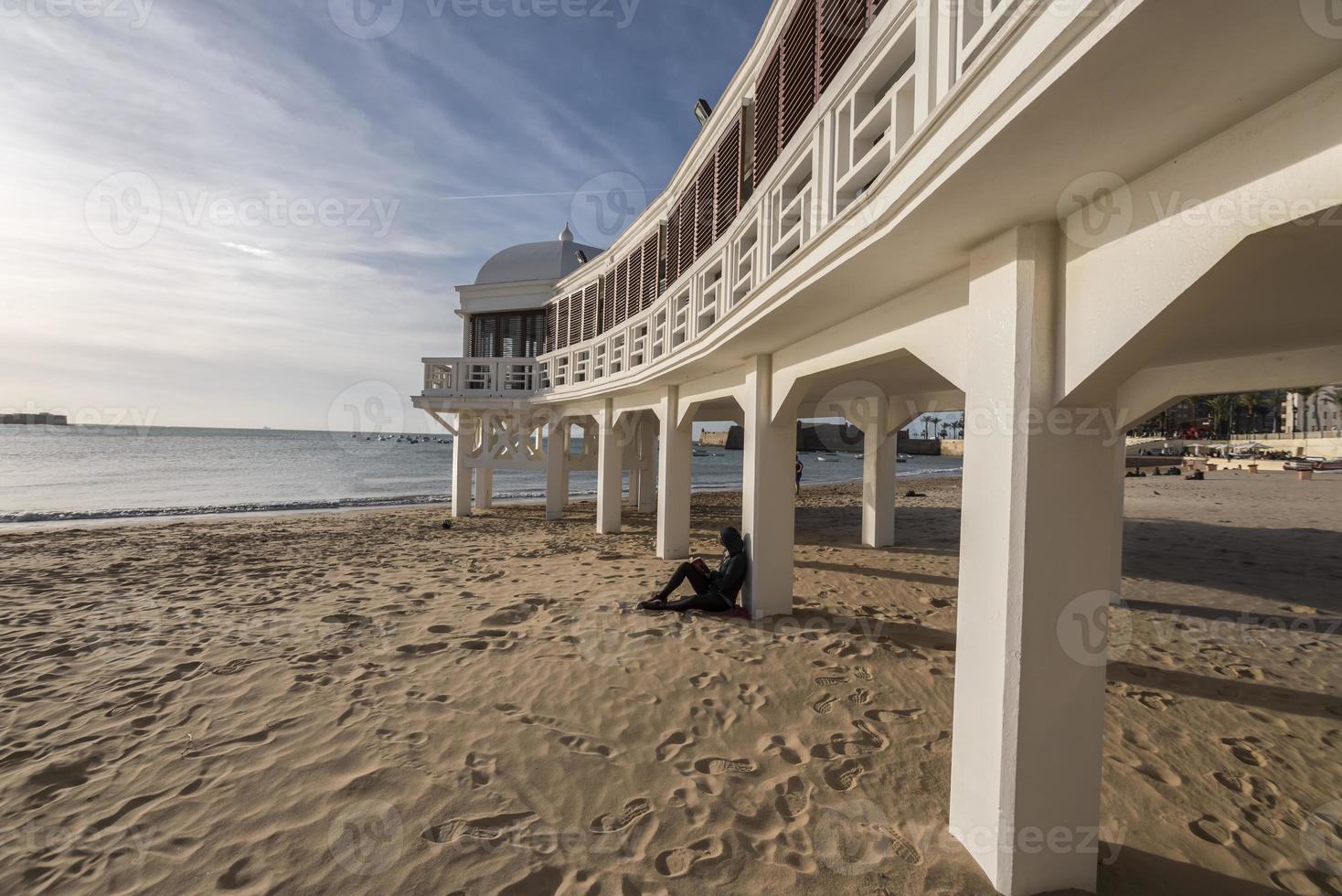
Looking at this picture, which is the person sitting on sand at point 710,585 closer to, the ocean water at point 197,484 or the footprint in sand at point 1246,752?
the footprint in sand at point 1246,752

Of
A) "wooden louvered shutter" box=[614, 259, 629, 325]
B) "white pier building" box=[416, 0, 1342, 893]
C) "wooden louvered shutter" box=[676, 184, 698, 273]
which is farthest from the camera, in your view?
"wooden louvered shutter" box=[614, 259, 629, 325]

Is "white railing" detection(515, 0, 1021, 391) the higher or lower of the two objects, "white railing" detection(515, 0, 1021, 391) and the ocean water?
the higher

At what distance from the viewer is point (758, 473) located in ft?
23.5

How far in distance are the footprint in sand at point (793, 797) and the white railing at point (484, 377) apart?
13.8 metres

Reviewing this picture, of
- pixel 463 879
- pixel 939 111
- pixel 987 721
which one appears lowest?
pixel 463 879

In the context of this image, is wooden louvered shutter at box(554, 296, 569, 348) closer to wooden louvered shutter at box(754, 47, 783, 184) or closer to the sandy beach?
the sandy beach

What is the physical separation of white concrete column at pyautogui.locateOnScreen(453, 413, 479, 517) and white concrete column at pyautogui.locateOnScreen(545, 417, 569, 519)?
8.04 ft

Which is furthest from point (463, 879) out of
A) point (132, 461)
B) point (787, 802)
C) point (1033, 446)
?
point (132, 461)

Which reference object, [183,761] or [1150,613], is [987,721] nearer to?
[183,761]

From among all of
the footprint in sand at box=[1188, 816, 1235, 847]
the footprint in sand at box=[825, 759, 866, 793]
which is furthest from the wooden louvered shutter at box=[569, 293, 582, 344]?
the footprint in sand at box=[1188, 816, 1235, 847]

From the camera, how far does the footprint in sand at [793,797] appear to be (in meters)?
3.64

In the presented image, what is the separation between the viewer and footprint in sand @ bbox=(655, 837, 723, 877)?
3182mm

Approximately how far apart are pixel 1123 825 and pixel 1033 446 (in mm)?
2730

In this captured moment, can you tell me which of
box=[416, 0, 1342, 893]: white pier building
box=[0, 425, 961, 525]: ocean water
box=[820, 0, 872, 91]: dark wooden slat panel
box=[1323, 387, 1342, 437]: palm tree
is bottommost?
box=[0, 425, 961, 525]: ocean water
